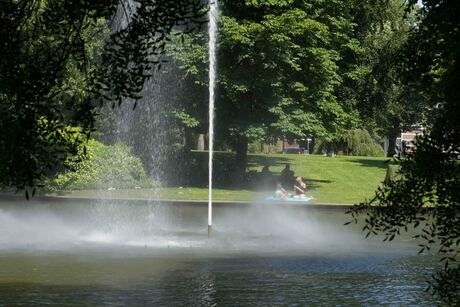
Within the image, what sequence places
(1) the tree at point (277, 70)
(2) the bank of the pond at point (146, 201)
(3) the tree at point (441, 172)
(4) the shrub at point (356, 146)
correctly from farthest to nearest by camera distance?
(4) the shrub at point (356, 146), (1) the tree at point (277, 70), (2) the bank of the pond at point (146, 201), (3) the tree at point (441, 172)

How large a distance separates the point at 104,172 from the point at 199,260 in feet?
61.0

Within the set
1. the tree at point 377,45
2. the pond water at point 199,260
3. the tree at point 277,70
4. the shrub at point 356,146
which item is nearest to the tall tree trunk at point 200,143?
the shrub at point 356,146

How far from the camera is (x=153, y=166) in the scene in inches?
1475

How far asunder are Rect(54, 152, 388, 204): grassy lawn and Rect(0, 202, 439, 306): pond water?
4955mm

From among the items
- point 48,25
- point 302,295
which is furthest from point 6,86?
A: point 302,295

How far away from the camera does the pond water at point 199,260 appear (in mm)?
12414

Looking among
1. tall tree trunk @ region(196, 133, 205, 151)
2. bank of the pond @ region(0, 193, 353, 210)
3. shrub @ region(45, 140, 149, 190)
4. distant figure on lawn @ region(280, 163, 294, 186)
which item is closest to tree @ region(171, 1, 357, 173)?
distant figure on lawn @ region(280, 163, 294, 186)

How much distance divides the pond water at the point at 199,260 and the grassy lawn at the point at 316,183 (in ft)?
16.3

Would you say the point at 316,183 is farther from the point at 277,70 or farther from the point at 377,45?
the point at 377,45

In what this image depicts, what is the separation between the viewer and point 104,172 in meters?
34.1

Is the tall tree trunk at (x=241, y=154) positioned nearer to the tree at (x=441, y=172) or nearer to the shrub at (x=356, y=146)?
the shrub at (x=356, y=146)

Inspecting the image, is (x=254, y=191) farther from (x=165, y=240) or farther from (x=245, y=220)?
(x=165, y=240)

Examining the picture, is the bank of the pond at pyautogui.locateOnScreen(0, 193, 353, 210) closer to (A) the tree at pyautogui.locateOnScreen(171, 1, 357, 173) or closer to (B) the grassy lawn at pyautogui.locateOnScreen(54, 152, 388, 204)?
(B) the grassy lawn at pyautogui.locateOnScreen(54, 152, 388, 204)

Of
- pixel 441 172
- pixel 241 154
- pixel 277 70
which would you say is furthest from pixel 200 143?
pixel 441 172
